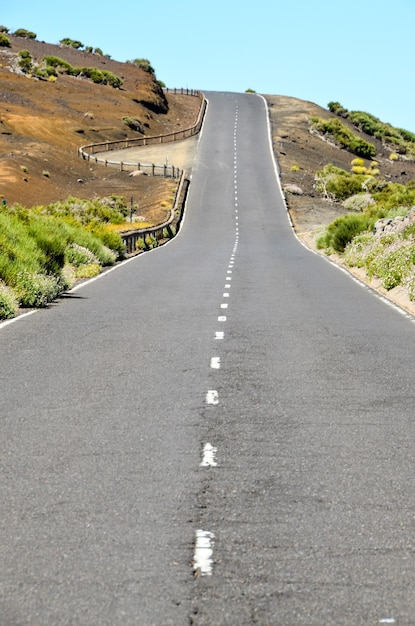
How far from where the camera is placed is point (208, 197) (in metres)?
87.0

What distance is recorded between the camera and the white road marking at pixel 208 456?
7.47 meters

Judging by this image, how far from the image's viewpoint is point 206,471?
286 inches

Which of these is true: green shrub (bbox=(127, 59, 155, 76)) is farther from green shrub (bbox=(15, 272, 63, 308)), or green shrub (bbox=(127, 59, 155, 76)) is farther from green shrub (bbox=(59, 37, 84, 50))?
green shrub (bbox=(15, 272, 63, 308))

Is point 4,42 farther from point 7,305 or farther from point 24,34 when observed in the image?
point 7,305

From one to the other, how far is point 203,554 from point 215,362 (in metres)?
7.40

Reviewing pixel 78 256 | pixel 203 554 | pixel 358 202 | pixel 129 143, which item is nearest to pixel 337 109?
pixel 129 143

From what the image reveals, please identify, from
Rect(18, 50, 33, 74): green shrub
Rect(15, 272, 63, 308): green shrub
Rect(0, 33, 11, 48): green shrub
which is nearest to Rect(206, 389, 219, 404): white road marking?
Rect(15, 272, 63, 308): green shrub

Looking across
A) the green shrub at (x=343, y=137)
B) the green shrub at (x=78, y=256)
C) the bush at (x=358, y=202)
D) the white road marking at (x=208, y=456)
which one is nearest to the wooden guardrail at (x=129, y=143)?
the bush at (x=358, y=202)

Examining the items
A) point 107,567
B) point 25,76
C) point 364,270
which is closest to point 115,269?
point 364,270

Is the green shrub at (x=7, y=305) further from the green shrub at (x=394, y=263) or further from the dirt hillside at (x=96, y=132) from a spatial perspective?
the dirt hillside at (x=96, y=132)

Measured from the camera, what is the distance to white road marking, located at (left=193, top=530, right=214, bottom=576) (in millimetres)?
5168

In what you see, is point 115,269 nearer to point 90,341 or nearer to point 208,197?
point 90,341

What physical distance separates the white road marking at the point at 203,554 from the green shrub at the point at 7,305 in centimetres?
1259

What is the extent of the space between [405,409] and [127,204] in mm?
71199
